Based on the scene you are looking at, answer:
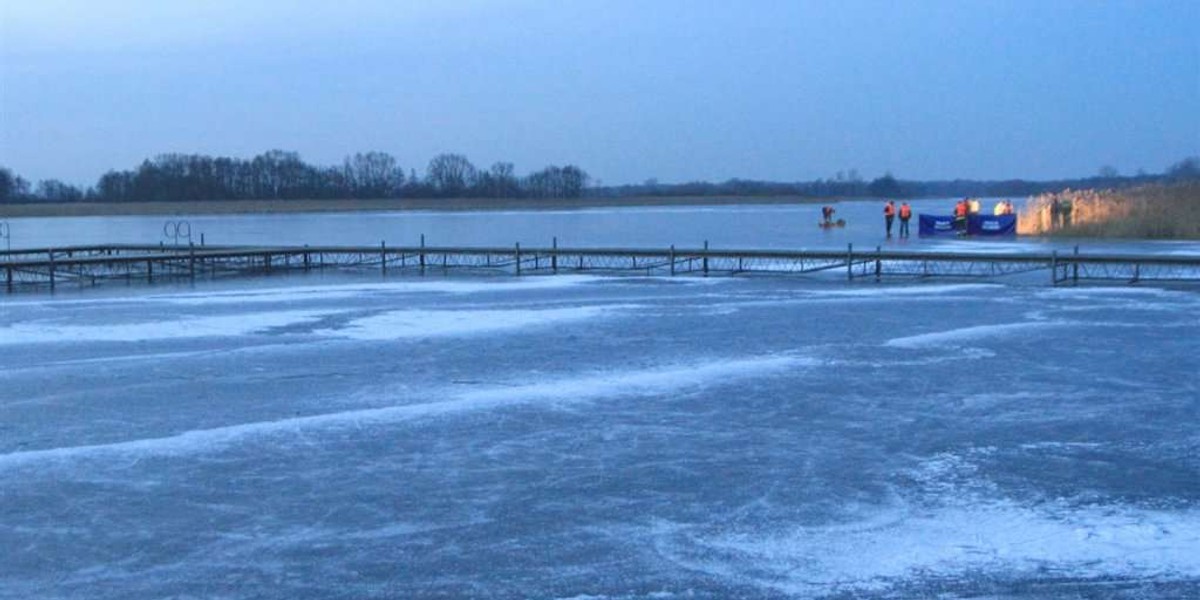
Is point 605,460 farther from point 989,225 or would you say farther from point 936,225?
point 936,225

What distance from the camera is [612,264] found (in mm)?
31594

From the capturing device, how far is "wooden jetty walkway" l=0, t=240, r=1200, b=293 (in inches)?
995

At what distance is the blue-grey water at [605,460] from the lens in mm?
6199

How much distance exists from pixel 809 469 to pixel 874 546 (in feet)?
5.74

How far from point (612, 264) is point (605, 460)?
23083 millimetres

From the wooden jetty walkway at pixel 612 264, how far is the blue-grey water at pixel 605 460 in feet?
27.3

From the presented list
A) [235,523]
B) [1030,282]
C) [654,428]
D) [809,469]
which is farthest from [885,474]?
[1030,282]

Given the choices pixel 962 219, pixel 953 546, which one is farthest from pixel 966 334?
pixel 962 219

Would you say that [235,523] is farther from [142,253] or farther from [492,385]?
[142,253]

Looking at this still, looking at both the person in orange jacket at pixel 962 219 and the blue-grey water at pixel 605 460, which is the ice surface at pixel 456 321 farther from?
the person in orange jacket at pixel 962 219

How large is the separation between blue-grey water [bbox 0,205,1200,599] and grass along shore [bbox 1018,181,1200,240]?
870 inches

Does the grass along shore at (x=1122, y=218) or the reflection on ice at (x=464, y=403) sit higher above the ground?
the grass along shore at (x=1122, y=218)

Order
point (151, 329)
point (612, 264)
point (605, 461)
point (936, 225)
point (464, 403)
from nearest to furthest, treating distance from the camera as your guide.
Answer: point (605, 461), point (464, 403), point (151, 329), point (612, 264), point (936, 225)

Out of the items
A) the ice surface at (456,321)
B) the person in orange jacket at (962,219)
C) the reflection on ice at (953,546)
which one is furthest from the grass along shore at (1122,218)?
the reflection on ice at (953,546)
